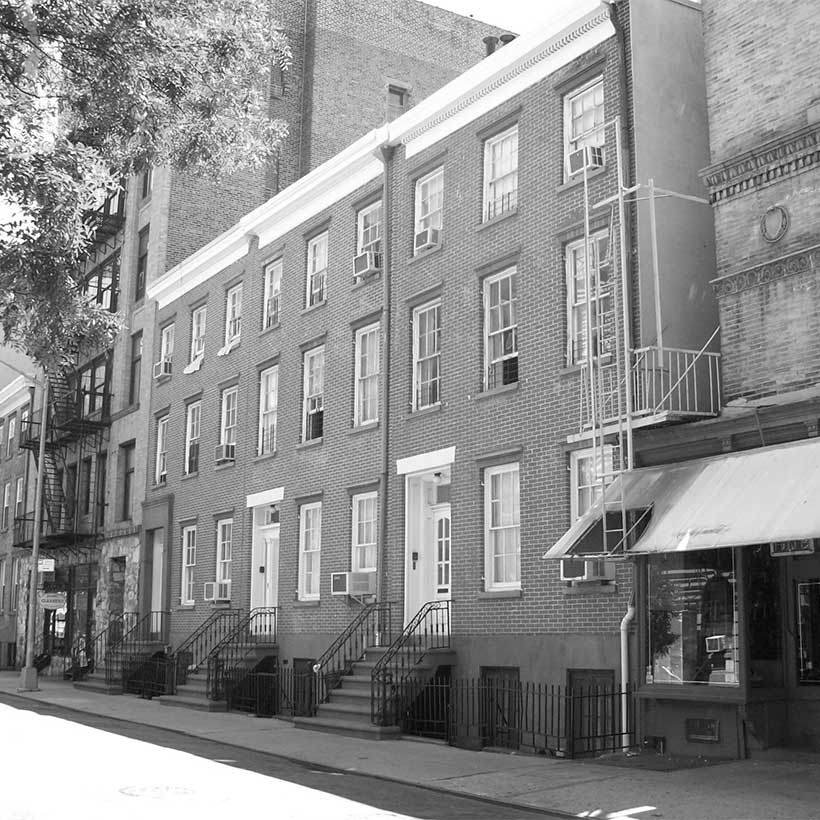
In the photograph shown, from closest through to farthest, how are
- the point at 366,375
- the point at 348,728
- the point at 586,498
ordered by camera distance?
the point at 586,498
the point at 348,728
the point at 366,375

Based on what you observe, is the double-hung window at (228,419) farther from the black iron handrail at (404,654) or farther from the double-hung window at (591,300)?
the double-hung window at (591,300)

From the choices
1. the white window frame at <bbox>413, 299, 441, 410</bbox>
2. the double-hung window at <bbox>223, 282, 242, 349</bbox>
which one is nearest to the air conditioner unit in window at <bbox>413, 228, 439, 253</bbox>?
the white window frame at <bbox>413, 299, 441, 410</bbox>

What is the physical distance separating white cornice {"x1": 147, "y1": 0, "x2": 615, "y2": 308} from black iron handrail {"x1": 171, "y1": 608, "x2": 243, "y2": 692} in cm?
895

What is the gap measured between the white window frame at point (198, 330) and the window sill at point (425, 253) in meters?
10.4

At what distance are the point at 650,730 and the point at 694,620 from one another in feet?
5.19

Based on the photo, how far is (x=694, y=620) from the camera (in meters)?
14.3

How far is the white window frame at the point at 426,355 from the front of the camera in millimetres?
20922

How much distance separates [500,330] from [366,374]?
4.62 metres

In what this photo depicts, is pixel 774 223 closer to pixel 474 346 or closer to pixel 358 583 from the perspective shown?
pixel 474 346

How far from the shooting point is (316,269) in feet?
84.2

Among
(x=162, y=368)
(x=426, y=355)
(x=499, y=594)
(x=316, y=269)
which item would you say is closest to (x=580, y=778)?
(x=499, y=594)

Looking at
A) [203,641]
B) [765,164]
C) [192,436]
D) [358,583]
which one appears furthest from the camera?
[192,436]

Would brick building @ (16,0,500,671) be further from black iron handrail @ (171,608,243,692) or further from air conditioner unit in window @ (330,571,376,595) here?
air conditioner unit in window @ (330,571,376,595)

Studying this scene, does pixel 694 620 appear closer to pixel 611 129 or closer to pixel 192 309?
pixel 611 129
